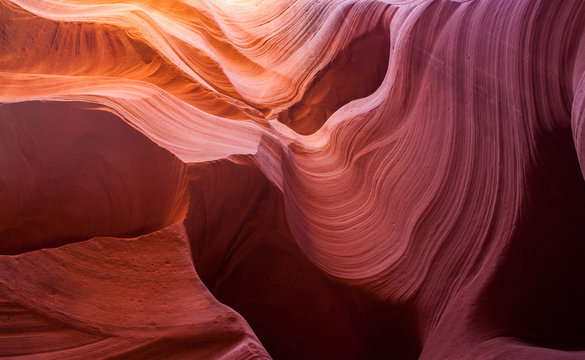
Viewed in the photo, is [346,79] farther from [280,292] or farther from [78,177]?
[78,177]

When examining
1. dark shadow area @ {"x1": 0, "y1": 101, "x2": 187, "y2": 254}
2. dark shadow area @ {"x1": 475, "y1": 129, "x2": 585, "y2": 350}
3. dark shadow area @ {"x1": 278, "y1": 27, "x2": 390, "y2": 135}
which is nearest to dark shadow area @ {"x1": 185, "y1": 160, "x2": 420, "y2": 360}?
dark shadow area @ {"x1": 0, "y1": 101, "x2": 187, "y2": 254}

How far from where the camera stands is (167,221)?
7.31 feet

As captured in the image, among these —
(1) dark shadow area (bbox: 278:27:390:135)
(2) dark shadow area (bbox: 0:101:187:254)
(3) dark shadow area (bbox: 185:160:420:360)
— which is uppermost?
(1) dark shadow area (bbox: 278:27:390:135)

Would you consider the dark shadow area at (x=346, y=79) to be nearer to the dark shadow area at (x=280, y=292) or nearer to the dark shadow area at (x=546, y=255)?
the dark shadow area at (x=280, y=292)

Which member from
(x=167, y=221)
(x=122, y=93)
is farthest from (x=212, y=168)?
(x=122, y=93)

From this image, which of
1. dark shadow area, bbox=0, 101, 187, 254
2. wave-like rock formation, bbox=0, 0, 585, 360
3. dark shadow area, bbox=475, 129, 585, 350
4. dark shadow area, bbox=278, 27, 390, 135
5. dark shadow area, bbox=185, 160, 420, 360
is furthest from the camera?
dark shadow area, bbox=278, 27, 390, 135

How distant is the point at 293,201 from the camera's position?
2.82 m

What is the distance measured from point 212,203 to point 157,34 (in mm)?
1856

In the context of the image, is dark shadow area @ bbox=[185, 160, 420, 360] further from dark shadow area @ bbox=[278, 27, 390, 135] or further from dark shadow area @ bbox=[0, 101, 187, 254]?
dark shadow area @ bbox=[278, 27, 390, 135]

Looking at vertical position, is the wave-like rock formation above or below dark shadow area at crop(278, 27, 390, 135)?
below

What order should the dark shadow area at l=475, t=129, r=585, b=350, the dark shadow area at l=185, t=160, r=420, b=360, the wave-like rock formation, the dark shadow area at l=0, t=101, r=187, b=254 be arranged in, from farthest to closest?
the dark shadow area at l=185, t=160, r=420, b=360
the dark shadow area at l=0, t=101, r=187, b=254
the dark shadow area at l=475, t=129, r=585, b=350
the wave-like rock formation

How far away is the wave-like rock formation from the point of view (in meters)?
1.81

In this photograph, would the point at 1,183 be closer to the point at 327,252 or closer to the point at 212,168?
the point at 212,168

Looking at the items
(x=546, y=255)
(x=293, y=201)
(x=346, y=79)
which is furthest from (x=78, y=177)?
(x=346, y=79)
